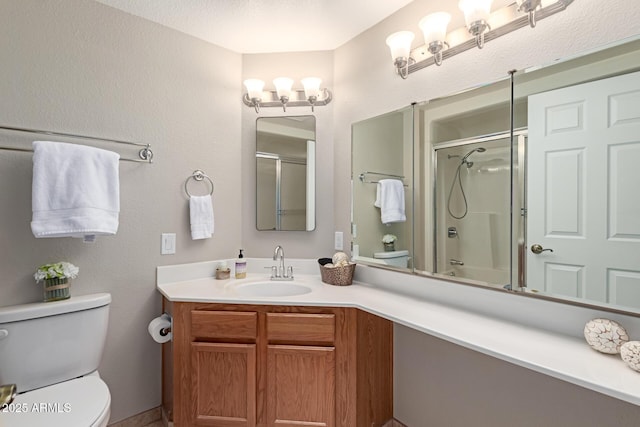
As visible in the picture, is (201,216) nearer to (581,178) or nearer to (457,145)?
(457,145)

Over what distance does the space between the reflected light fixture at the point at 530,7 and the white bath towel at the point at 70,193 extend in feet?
6.35

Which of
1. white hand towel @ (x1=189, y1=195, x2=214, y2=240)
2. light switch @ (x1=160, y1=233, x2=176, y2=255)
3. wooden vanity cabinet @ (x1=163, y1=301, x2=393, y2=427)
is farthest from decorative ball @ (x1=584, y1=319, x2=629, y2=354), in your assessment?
light switch @ (x1=160, y1=233, x2=176, y2=255)

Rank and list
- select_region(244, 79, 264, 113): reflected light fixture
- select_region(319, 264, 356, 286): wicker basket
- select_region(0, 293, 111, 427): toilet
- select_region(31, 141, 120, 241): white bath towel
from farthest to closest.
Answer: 1. select_region(244, 79, 264, 113): reflected light fixture
2. select_region(319, 264, 356, 286): wicker basket
3. select_region(31, 141, 120, 241): white bath towel
4. select_region(0, 293, 111, 427): toilet

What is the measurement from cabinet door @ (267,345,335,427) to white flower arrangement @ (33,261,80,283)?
1.02 metres

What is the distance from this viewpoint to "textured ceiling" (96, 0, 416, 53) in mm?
1770

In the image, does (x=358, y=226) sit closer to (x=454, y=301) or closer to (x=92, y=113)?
(x=454, y=301)

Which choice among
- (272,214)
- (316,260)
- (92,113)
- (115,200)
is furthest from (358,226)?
(92,113)

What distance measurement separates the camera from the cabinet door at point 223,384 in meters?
1.62

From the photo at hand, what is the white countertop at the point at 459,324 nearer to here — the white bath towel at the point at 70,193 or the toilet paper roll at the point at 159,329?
the toilet paper roll at the point at 159,329

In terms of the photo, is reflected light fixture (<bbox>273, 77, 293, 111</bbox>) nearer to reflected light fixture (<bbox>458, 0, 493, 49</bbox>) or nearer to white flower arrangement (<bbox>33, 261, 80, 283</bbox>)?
reflected light fixture (<bbox>458, 0, 493, 49</bbox>)

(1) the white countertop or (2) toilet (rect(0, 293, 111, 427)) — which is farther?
(2) toilet (rect(0, 293, 111, 427))

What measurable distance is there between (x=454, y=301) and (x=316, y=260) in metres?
0.96

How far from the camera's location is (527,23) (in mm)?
1271

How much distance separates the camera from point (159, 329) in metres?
1.77
